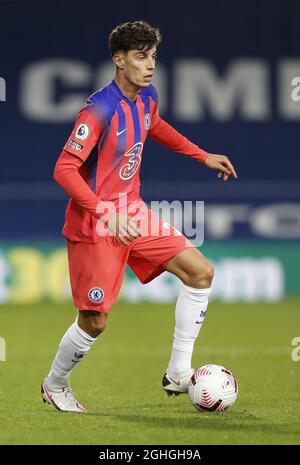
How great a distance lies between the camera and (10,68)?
47.1 ft

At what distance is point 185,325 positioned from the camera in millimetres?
6148

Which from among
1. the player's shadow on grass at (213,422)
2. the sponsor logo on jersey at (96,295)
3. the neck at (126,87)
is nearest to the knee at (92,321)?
the sponsor logo on jersey at (96,295)

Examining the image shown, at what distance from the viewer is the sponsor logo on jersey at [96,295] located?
19.2 ft

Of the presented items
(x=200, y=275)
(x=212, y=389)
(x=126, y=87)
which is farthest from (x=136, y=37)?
(x=212, y=389)

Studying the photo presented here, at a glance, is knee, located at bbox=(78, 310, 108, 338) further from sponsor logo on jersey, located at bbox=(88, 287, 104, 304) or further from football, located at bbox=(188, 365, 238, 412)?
football, located at bbox=(188, 365, 238, 412)

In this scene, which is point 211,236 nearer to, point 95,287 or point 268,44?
point 268,44

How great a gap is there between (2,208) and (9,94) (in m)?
1.52

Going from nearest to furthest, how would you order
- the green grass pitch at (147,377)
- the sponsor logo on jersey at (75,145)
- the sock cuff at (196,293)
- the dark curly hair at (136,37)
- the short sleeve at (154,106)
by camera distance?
the green grass pitch at (147,377)
the sponsor logo on jersey at (75,145)
the dark curly hair at (136,37)
the sock cuff at (196,293)
the short sleeve at (154,106)

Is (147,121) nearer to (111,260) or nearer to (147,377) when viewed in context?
(111,260)

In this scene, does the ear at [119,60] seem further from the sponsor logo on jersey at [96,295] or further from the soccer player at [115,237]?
the sponsor logo on jersey at [96,295]

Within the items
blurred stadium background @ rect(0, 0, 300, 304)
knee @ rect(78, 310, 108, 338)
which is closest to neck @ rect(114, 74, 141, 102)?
knee @ rect(78, 310, 108, 338)

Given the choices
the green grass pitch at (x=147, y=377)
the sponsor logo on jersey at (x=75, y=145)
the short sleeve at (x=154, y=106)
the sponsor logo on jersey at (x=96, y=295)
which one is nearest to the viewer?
the green grass pitch at (x=147, y=377)

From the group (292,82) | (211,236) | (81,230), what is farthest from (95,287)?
(292,82)

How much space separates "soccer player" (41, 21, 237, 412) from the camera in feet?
19.3
